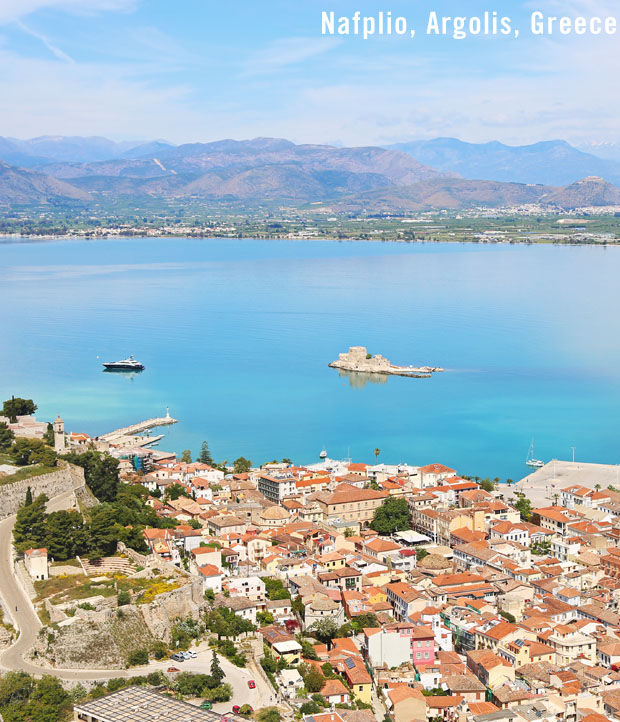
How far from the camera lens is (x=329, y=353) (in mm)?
27031

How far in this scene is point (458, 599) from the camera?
1023 centimetres

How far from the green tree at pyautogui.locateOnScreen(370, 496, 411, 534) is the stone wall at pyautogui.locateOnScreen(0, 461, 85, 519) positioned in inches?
151

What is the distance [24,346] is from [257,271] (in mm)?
21966

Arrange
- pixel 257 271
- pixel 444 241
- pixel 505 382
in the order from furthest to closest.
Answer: pixel 444 241
pixel 257 271
pixel 505 382

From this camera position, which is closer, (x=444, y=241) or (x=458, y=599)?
(x=458, y=599)

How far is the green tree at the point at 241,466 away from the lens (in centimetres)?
1514

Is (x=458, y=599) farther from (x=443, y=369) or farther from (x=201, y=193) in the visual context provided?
(x=201, y=193)

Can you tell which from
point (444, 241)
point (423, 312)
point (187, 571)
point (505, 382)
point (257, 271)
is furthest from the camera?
point (444, 241)

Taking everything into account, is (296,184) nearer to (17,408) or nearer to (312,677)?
(17,408)

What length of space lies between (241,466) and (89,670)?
7425mm

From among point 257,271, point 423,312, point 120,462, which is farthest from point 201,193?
point 120,462

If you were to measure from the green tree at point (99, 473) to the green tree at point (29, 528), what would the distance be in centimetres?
200

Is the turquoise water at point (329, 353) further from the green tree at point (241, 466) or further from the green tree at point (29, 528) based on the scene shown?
the green tree at point (29, 528)

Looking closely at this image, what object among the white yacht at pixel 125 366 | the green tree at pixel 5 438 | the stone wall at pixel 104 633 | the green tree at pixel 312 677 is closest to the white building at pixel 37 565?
the stone wall at pixel 104 633
